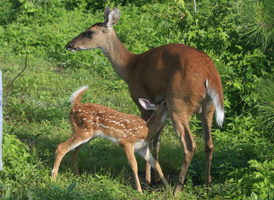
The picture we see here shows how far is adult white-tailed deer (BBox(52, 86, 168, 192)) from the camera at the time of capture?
4.25m

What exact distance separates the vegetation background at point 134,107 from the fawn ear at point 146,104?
0.81 meters

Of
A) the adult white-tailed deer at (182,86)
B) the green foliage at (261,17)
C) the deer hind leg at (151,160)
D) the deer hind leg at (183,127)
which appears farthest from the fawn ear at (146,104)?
the green foliage at (261,17)

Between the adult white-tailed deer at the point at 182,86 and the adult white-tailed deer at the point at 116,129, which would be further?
the adult white-tailed deer at the point at 116,129

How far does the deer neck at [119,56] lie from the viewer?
492 centimetres

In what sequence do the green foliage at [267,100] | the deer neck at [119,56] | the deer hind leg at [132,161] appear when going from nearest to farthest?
1. the green foliage at [267,100]
2. the deer hind leg at [132,161]
3. the deer neck at [119,56]

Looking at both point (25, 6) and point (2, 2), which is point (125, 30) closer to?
point (25, 6)

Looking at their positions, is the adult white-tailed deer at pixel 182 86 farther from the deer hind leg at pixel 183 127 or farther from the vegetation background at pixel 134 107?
the vegetation background at pixel 134 107

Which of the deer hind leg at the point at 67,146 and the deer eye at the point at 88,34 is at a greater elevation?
the deer eye at the point at 88,34

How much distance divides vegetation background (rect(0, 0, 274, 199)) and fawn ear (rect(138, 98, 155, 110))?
0.81 metres

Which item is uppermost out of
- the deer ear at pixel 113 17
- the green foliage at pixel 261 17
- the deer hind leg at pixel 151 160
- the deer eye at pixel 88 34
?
the green foliage at pixel 261 17

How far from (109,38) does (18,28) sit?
4.53 metres

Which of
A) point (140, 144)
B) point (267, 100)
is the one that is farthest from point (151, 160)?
point (267, 100)

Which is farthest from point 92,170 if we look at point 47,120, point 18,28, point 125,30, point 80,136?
point 18,28

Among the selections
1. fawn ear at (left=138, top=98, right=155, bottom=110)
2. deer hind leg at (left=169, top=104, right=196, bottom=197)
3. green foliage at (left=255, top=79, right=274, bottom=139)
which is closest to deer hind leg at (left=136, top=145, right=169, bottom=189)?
deer hind leg at (left=169, top=104, right=196, bottom=197)
